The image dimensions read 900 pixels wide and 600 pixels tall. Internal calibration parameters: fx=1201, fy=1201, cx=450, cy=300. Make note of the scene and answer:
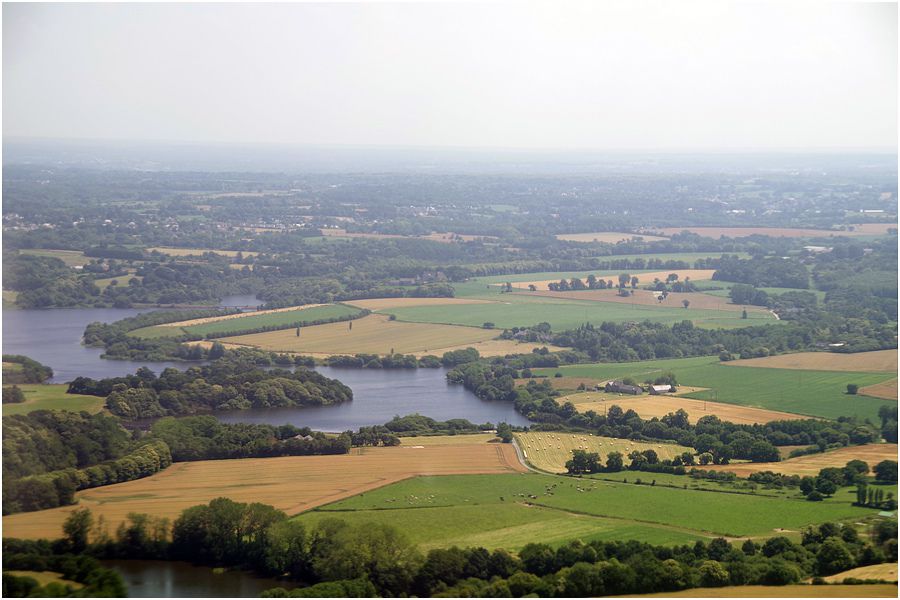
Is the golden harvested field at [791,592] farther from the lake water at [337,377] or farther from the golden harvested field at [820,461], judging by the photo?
the lake water at [337,377]

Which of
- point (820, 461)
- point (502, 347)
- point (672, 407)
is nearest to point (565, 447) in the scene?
point (672, 407)

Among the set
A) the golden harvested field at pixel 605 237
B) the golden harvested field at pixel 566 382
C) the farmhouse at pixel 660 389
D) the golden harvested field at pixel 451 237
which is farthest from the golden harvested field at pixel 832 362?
the golden harvested field at pixel 605 237

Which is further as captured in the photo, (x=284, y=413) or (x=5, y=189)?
(x=5, y=189)

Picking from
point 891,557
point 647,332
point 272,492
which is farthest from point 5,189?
point 891,557

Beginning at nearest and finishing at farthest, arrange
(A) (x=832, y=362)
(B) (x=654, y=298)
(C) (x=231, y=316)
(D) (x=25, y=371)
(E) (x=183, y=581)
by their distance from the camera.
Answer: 1. (E) (x=183, y=581)
2. (D) (x=25, y=371)
3. (A) (x=832, y=362)
4. (C) (x=231, y=316)
5. (B) (x=654, y=298)

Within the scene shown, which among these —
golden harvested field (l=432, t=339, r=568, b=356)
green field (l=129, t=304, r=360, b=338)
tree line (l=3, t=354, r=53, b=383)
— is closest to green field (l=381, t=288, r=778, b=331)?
green field (l=129, t=304, r=360, b=338)

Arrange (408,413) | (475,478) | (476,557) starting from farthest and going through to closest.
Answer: (408,413), (475,478), (476,557)

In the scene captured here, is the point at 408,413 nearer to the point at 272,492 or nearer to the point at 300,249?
the point at 272,492

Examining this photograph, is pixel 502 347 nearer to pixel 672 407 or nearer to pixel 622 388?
pixel 622 388
